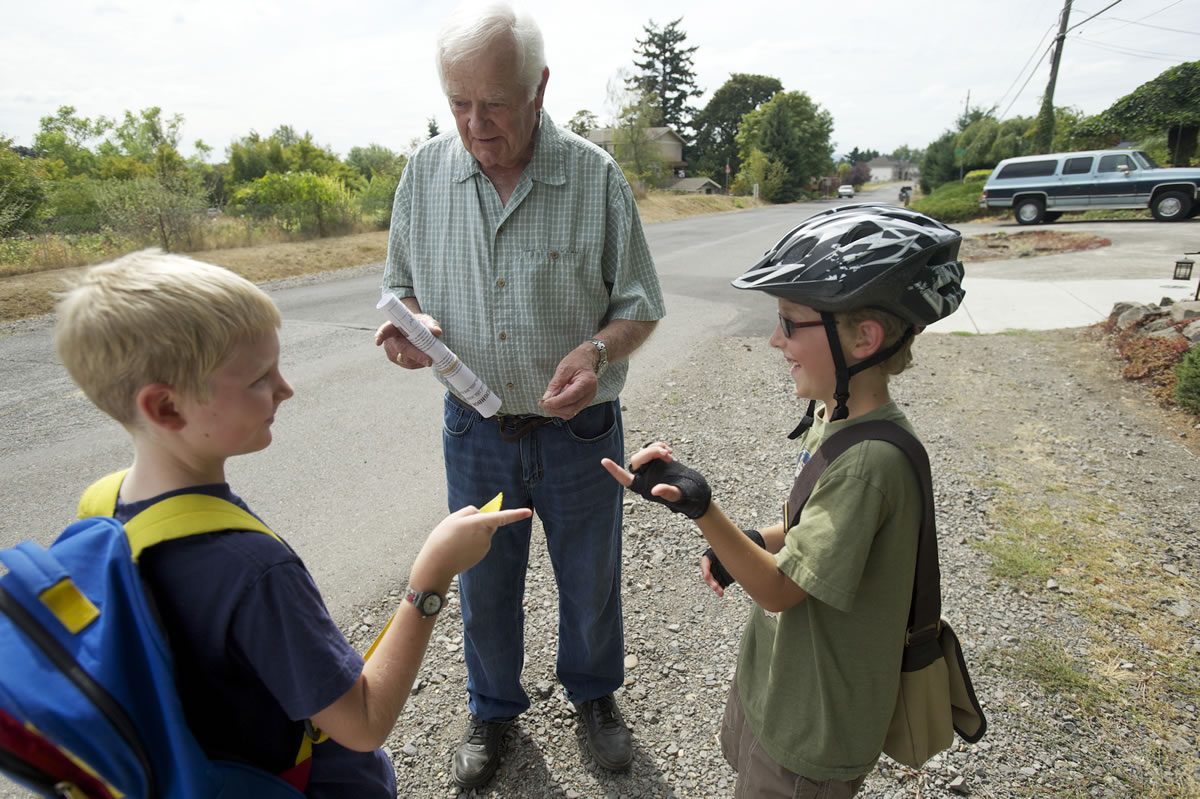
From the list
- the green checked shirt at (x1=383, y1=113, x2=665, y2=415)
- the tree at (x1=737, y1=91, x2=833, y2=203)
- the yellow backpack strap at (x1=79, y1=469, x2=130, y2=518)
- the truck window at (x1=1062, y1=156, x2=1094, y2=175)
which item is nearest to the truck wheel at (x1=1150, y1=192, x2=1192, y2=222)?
the truck window at (x1=1062, y1=156, x2=1094, y2=175)

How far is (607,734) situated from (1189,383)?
584 cm

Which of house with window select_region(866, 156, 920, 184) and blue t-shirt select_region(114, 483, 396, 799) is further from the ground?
house with window select_region(866, 156, 920, 184)

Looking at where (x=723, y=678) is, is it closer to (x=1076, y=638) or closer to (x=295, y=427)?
(x=1076, y=638)

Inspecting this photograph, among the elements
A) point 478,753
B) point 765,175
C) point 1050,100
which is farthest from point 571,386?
point 765,175

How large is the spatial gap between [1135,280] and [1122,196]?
38.3ft

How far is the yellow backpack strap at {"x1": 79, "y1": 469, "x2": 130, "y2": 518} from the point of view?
1222mm

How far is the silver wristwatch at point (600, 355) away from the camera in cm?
209

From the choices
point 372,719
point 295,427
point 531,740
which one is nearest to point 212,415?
point 372,719

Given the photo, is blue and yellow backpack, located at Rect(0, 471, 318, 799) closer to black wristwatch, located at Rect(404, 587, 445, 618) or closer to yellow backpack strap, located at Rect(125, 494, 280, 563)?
yellow backpack strap, located at Rect(125, 494, 280, 563)

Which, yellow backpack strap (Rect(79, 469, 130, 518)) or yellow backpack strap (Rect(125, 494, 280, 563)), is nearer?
yellow backpack strap (Rect(125, 494, 280, 563))

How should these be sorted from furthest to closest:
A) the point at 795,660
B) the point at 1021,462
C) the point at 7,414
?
the point at 7,414
the point at 1021,462
the point at 795,660

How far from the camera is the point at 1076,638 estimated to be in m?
3.01

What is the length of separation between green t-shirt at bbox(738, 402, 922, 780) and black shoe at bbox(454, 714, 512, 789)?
3.67 ft

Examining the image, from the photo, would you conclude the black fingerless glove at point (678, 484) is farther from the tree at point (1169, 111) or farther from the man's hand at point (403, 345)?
the tree at point (1169, 111)
